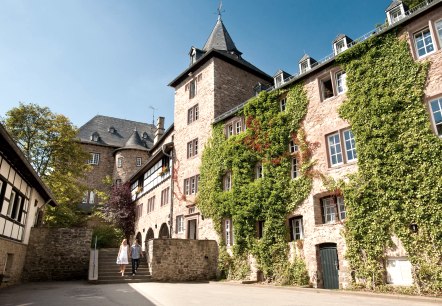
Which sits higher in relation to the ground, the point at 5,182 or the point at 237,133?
the point at 237,133

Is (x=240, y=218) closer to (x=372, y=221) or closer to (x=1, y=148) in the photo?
(x=372, y=221)

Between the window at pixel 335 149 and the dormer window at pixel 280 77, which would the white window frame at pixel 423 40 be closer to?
the window at pixel 335 149

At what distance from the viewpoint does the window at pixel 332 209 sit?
13.8 meters

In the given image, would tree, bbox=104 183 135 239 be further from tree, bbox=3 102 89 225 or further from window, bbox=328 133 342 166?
window, bbox=328 133 342 166

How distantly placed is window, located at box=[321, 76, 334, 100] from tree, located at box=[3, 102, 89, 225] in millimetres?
18931

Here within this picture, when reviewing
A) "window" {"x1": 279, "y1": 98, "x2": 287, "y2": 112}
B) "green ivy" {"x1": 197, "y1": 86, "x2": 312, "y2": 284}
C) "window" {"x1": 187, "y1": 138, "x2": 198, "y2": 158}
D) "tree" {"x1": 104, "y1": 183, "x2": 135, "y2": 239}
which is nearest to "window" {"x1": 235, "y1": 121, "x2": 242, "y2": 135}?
"green ivy" {"x1": 197, "y1": 86, "x2": 312, "y2": 284}

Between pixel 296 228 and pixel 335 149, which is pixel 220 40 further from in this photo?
pixel 296 228

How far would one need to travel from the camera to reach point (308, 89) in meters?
16.2

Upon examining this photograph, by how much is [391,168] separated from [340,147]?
8.29 feet

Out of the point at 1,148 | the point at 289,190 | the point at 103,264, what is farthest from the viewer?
the point at 103,264

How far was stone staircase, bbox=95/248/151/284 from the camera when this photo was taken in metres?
15.2

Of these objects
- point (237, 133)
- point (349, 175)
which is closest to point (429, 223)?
point (349, 175)

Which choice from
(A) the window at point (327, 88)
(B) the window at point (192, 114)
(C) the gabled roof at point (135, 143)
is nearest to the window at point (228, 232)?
(A) the window at point (327, 88)

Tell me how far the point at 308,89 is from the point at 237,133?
5052mm
